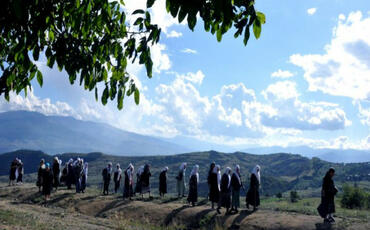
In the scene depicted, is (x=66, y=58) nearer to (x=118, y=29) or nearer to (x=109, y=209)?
(x=118, y=29)

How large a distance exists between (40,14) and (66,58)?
2.35 ft

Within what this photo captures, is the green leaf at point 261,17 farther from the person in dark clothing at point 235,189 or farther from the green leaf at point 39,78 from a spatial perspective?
the person in dark clothing at point 235,189

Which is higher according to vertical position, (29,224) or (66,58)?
(66,58)

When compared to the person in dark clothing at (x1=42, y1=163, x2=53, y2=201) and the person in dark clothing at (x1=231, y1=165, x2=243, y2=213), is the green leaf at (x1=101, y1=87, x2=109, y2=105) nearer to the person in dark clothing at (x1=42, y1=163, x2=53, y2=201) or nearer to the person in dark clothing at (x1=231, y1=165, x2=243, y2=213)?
the person in dark clothing at (x1=231, y1=165, x2=243, y2=213)

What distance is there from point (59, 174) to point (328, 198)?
19740 mm

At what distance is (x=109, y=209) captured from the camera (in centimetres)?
2108

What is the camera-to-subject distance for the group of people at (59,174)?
21.7m

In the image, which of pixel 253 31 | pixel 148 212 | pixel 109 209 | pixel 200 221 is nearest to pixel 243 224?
pixel 200 221

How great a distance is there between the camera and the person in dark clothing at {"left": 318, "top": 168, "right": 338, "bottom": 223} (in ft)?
48.4

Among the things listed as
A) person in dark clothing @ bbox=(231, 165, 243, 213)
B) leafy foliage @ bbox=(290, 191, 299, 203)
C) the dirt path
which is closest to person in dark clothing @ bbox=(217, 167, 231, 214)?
person in dark clothing @ bbox=(231, 165, 243, 213)

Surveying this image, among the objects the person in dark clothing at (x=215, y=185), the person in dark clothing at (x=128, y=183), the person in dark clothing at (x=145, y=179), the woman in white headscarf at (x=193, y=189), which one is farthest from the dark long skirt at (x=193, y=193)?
the person in dark clothing at (x=128, y=183)

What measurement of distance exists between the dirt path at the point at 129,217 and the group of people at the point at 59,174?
1051 millimetres

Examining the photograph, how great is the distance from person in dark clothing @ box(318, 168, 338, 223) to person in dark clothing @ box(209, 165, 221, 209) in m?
5.57

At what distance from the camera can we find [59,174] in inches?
1057
